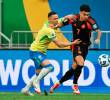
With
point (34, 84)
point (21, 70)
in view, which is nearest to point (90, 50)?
point (21, 70)

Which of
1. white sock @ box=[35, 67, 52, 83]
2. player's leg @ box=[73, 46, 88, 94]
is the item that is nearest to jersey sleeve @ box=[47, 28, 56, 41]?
white sock @ box=[35, 67, 52, 83]

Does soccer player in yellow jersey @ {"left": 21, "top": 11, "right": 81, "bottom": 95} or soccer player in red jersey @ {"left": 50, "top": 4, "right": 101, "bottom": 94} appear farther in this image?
soccer player in red jersey @ {"left": 50, "top": 4, "right": 101, "bottom": 94}

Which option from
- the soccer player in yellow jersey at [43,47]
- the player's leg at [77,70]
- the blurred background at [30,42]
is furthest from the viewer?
the blurred background at [30,42]

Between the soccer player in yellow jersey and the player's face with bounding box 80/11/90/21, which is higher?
the player's face with bounding box 80/11/90/21

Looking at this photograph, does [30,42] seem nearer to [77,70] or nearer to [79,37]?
[79,37]

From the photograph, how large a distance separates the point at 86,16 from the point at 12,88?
10.5 ft

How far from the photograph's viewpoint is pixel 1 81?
1978 centimetres

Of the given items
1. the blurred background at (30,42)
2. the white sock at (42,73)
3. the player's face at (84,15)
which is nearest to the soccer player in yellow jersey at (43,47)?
the white sock at (42,73)

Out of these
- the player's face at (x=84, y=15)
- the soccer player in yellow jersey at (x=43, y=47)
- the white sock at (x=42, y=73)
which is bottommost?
the white sock at (x=42, y=73)

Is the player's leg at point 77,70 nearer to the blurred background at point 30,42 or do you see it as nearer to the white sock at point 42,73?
the white sock at point 42,73

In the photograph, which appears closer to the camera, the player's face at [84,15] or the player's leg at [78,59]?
the player's face at [84,15]

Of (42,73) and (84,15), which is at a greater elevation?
(84,15)

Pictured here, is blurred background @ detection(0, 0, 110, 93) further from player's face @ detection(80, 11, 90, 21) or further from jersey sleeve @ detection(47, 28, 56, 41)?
jersey sleeve @ detection(47, 28, 56, 41)

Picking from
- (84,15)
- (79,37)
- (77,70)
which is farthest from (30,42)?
(84,15)
